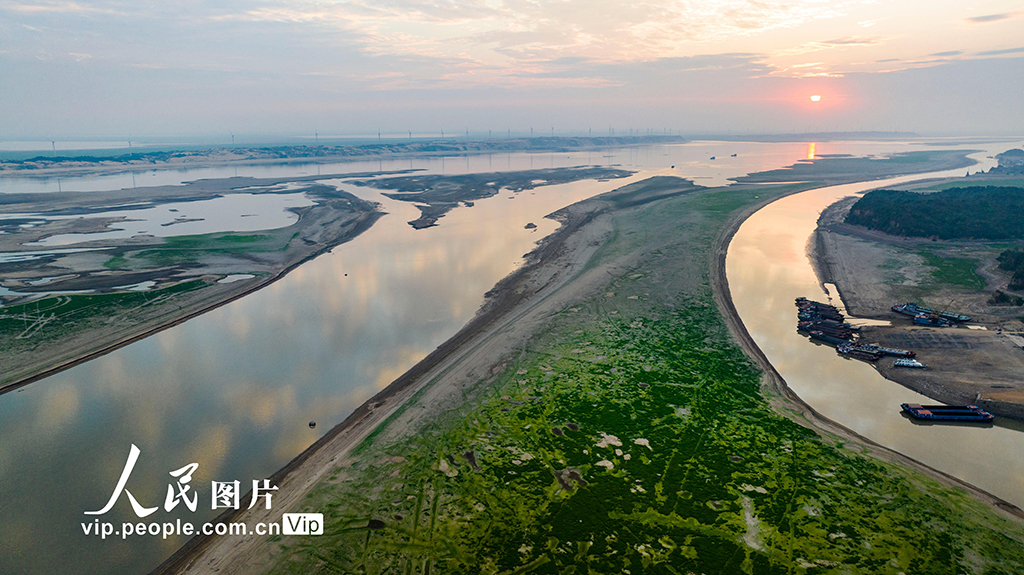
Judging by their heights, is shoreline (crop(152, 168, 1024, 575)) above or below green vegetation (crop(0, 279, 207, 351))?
below

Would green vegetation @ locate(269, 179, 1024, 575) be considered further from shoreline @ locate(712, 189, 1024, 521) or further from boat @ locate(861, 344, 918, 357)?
boat @ locate(861, 344, 918, 357)

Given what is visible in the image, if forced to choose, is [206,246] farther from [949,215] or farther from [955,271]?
[949,215]

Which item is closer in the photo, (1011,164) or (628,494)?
(628,494)

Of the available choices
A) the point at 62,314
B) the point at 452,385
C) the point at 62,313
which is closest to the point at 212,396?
the point at 452,385

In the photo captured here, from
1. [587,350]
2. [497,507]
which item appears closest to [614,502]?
[497,507]

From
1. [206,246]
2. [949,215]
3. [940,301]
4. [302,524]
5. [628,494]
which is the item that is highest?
[949,215]

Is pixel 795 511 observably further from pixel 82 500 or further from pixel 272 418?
pixel 82 500

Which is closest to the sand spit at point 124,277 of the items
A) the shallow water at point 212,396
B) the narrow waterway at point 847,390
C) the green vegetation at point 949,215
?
the shallow water at point 212,396

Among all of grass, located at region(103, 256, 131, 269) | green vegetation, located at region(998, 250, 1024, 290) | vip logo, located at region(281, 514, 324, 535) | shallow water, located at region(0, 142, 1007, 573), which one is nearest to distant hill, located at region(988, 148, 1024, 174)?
green vegetation, located at region(998, 250, 1024, 290)
